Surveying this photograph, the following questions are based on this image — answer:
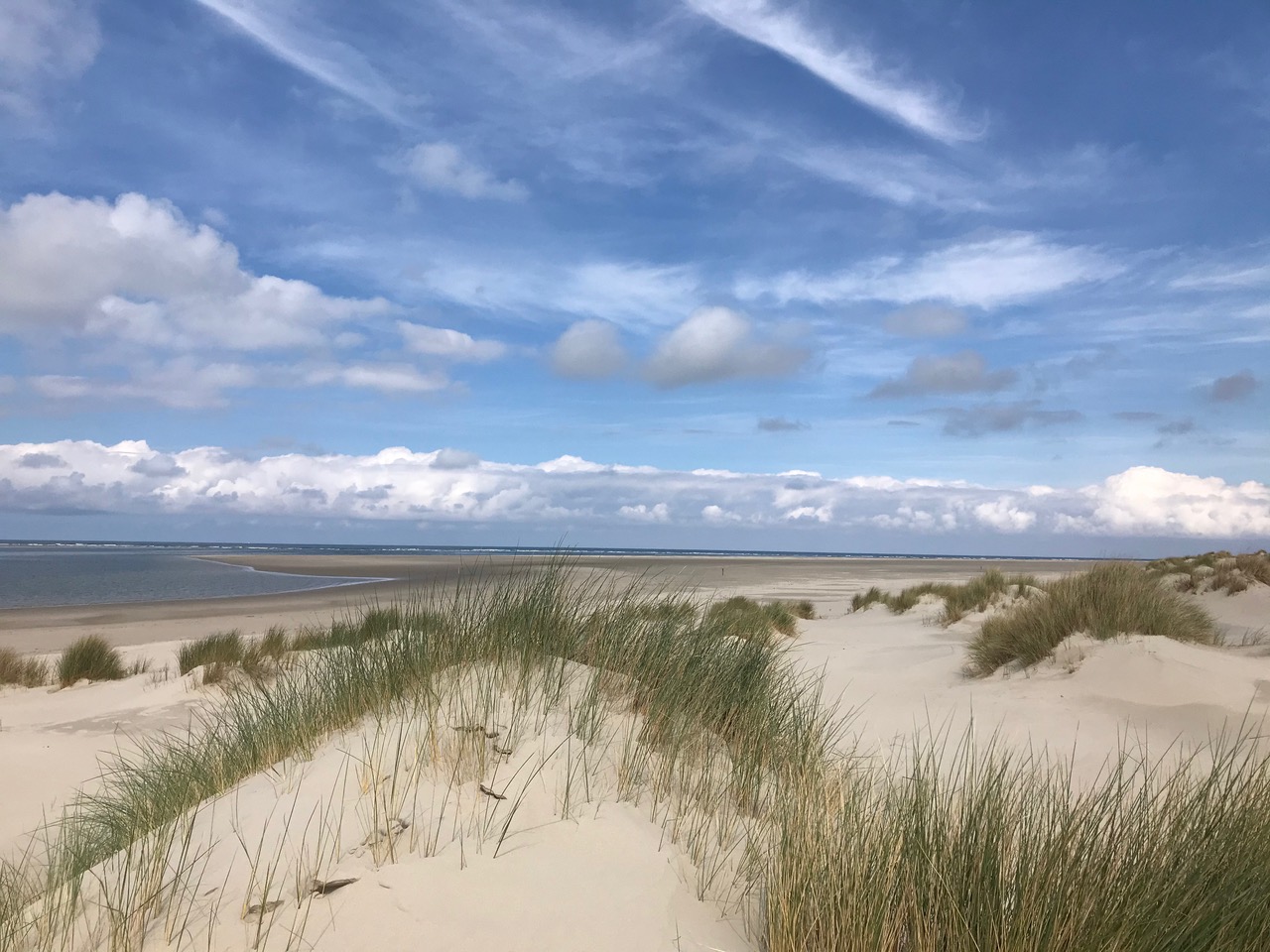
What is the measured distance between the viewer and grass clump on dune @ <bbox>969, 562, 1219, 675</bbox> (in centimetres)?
897

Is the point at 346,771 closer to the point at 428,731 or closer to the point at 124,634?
the point at 428,731

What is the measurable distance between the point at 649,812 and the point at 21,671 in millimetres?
11396

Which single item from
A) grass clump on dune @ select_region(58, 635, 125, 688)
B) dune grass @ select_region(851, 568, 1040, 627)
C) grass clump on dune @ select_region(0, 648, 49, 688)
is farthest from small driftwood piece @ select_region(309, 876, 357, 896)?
dune grass @ select_region(851, 568, 1040, 627)

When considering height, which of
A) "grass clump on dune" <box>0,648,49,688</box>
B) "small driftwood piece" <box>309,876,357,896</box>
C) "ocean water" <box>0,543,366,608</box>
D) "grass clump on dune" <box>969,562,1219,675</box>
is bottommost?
"ocean water" <box>0,543,366,608</box>

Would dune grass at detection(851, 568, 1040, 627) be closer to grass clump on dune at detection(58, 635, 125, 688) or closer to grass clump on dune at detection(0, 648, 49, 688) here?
grass clump on dune at detection(58, 635, 125, 688)

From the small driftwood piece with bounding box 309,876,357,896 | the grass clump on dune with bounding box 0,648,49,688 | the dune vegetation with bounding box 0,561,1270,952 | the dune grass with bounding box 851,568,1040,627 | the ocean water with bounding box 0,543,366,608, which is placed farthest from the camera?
the ocean water with bounding box 0,543,366,608

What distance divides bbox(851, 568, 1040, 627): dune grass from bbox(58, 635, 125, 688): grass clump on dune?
1327 centimetres

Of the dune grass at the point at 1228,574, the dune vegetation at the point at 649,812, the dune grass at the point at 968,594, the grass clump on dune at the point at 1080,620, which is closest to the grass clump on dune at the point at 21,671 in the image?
the dune vegetation at the point at 649,812

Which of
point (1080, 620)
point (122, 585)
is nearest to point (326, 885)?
point (1080, 620)

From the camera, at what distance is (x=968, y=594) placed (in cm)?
1524

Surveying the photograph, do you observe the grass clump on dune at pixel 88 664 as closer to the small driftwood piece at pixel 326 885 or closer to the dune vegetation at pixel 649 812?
the dune vegetation at pixel 649 812

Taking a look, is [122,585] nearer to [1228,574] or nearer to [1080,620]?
[1080,620]

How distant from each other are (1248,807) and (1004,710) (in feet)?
16.3

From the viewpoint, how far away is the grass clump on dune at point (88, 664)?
1083 cm
